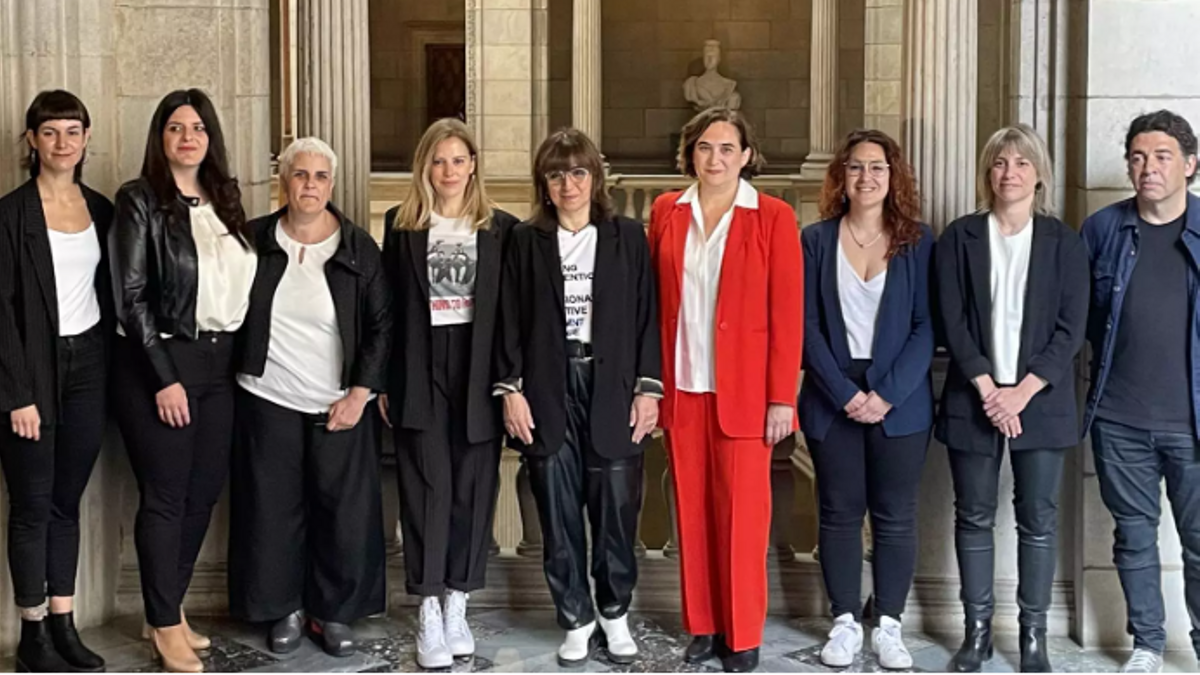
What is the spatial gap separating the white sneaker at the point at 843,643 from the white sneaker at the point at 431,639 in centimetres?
118

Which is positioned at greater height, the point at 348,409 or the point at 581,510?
the point at 348,409

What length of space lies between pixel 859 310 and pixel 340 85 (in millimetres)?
1934

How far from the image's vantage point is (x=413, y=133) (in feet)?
58.1

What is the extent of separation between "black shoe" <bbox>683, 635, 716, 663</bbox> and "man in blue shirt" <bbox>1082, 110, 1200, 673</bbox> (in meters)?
1.27

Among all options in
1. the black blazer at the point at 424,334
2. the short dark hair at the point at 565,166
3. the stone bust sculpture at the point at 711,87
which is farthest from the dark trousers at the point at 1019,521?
the stone bust sculpture at the point at 711,87

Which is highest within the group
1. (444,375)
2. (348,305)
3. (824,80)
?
(824,80)

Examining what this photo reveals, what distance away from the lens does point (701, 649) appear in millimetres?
5633

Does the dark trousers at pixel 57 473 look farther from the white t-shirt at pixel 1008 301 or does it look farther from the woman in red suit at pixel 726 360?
the white t-shirt at pixel 1008 301

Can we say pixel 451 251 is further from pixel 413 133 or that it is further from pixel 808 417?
pixel 413 133

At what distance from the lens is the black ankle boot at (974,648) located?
5539 mm

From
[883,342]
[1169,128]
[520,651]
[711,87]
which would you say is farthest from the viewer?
[711,87]

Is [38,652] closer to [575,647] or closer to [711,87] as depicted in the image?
[575,647]

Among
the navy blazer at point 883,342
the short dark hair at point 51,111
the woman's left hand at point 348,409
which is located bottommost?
the woman's left hand at point 348,409

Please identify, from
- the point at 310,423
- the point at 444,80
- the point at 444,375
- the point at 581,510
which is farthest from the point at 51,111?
the point at 444,80
